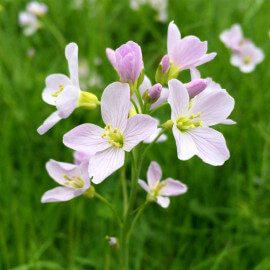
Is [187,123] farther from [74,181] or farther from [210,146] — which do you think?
[74,181]

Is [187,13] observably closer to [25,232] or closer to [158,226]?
[158,226]

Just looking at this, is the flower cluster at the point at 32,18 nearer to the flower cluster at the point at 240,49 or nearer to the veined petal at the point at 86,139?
the flower cluster at the point at 240,49

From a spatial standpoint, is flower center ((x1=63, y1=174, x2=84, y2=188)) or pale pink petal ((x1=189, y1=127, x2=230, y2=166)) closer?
pale pink petal ((x1=189, y1=127, x2=230, y2=166))

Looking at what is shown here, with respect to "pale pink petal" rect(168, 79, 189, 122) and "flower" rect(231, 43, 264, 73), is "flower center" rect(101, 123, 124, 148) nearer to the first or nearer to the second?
"pale pink petal" rect(168, 79, 189, 122)

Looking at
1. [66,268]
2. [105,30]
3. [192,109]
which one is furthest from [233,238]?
[105,30]

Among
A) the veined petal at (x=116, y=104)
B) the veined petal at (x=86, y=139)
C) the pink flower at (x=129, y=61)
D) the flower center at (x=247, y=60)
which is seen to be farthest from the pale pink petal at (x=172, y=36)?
the flower center at (x=247, y=60)

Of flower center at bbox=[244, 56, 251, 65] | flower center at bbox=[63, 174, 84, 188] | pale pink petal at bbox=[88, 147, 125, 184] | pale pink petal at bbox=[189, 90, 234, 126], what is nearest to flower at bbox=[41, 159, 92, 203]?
flower center at bbox=[63, 174, 84, 188]
